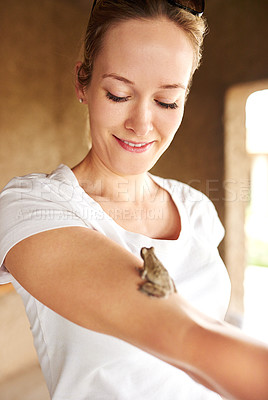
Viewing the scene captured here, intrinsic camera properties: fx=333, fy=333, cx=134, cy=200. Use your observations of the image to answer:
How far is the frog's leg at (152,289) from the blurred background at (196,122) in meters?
2.24

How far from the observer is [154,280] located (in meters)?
0.55

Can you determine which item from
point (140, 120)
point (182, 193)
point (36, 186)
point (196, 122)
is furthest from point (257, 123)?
point (36, 186)

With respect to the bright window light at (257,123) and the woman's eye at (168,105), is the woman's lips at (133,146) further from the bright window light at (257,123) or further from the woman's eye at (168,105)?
the bright window light at (257,123)

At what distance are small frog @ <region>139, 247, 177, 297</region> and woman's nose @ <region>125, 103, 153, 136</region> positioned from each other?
374 millimetres

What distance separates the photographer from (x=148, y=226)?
40.4 inches

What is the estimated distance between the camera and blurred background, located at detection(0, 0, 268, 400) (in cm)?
268

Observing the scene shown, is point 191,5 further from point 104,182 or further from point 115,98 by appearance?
point 104,182

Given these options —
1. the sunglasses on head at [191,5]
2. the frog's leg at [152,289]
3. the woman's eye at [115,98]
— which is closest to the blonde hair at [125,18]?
the sunglasses on head at [191,5]

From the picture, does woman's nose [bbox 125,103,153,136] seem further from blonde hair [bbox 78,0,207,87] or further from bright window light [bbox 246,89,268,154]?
bright window light [bbox 246,89,268,154]

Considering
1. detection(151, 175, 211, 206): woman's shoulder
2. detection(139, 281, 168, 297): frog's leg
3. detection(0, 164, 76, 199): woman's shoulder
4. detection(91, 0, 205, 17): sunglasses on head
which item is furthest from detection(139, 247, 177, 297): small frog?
detection(91, 0, 205, 17): sunglasses on head

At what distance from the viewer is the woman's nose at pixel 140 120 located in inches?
32.4

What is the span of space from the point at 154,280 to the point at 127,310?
0.22ft

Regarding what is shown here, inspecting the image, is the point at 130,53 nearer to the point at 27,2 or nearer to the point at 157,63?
the point at 157,63

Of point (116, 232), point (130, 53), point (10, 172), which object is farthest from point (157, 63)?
point (10, 172)
